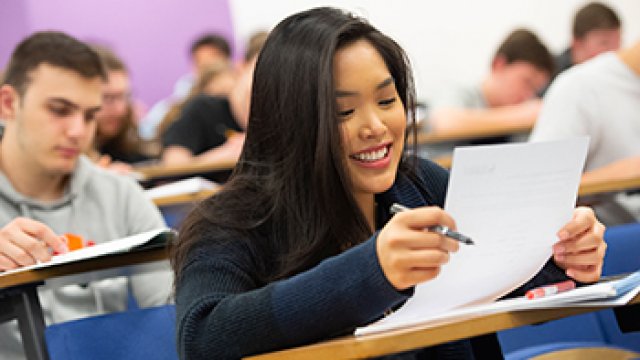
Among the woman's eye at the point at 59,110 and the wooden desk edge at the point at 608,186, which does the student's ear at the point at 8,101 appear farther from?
the wooden desk edge at the point at 608,186

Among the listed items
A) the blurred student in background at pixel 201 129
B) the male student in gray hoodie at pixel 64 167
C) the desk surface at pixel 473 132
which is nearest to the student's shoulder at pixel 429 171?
the male student in gray hoodie at pixel 64 167

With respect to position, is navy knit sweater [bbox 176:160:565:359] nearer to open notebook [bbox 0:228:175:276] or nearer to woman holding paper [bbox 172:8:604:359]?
woman holding paper [bbox 172:8:604:359]

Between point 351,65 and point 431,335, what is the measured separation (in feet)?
1.74

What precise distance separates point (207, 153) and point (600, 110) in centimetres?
217

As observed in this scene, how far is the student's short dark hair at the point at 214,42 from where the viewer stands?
7320mm

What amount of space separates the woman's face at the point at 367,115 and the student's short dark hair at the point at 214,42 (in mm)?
5799

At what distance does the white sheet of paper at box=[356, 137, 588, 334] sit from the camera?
1221 millimetres

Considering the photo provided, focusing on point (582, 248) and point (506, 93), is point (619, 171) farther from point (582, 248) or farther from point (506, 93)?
point (506, 93)

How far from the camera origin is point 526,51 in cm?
545

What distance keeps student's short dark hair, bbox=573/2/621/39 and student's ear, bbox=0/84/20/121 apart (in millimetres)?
3528

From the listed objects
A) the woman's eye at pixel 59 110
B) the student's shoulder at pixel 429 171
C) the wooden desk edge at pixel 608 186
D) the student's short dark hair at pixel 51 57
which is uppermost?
the student's short dark hair at pixel 51 57

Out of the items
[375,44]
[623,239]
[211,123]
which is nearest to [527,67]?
[211,123]

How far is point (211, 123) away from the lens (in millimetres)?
5160

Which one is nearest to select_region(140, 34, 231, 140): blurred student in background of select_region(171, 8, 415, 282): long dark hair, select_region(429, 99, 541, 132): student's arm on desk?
select_region(429, 99, 541, 132): student's arm on desk
